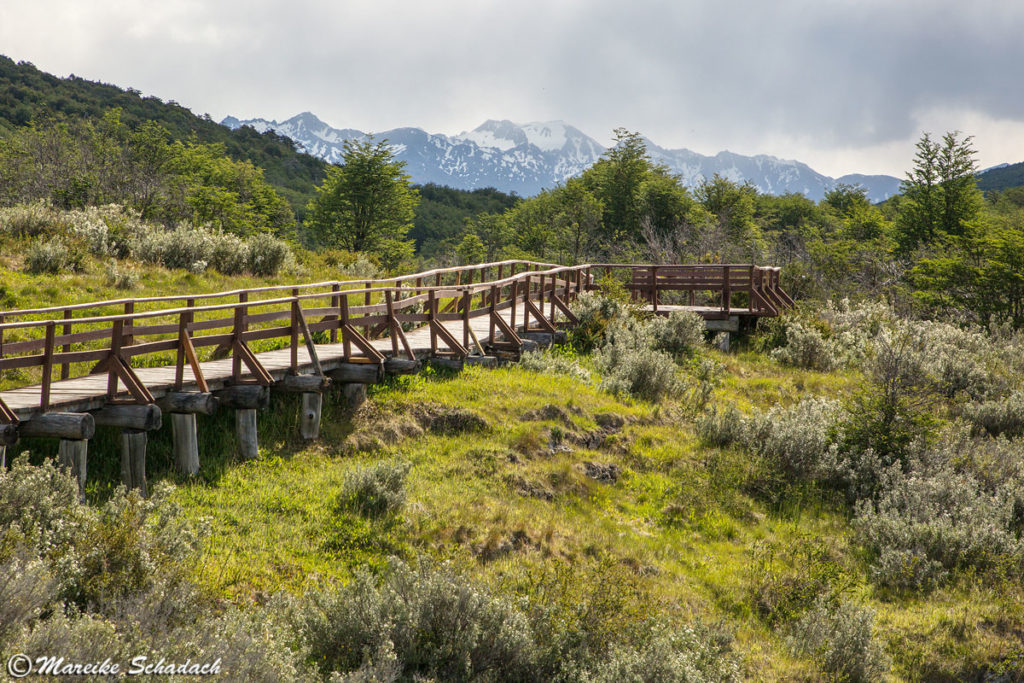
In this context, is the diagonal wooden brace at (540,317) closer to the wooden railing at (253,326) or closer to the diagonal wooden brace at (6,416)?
the wooden railing at (253,326)

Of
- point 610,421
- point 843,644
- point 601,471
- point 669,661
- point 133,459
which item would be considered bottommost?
point 843,644

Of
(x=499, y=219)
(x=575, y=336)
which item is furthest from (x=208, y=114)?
(x=575, y=336)

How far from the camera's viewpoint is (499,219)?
251 ft

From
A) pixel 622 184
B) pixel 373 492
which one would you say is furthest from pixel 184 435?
pixel 622 184

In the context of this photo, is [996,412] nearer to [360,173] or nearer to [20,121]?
[360,173]

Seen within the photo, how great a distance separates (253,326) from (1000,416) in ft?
45.9

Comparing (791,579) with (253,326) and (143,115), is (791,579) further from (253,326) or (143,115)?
(143,115)

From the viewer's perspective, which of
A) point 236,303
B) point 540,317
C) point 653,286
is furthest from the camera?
point 653,286

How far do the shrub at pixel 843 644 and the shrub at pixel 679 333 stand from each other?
388 inches

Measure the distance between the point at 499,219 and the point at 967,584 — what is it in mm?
70514

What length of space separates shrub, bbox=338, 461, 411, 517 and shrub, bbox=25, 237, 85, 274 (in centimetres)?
1022

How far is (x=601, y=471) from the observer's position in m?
10.1

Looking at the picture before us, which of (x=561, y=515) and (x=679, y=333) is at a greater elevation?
(x=679, y=333)

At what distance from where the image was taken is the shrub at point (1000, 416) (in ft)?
41.1
